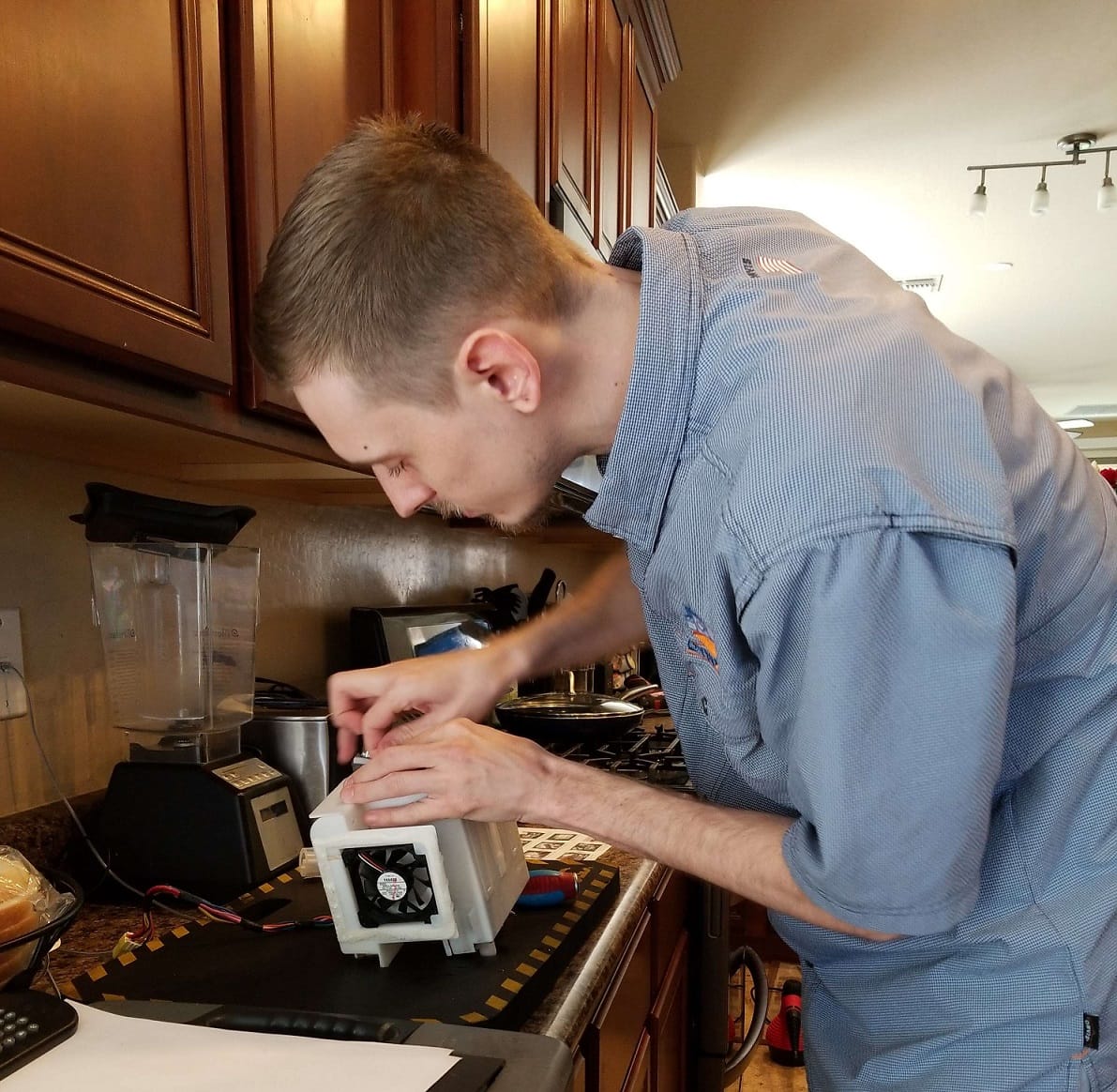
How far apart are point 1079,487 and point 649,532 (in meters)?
0.36

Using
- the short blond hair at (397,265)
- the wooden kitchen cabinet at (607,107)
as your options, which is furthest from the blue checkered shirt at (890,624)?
the wooden kitchen cabinet at (607,107)

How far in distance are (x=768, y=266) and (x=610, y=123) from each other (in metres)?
1.40

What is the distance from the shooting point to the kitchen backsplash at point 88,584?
1.18 m

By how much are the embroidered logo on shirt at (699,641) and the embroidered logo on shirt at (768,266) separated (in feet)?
0.95

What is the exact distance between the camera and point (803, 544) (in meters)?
0.64

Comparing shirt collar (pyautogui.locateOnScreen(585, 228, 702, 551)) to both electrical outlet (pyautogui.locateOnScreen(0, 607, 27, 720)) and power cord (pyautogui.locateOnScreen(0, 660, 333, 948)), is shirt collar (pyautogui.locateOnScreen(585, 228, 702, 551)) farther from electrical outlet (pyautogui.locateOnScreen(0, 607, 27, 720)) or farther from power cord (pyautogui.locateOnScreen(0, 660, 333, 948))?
electrical outlet (pyautogui.locateOnScreen(0, 607, 27, 720))

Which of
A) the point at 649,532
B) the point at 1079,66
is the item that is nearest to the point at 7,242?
the point at 649,532

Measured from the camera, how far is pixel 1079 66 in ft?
9.69

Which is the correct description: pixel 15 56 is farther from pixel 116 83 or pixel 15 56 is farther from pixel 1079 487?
pixel 1079 487

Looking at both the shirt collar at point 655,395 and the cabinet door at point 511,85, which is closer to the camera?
the shirt collar at point 655,395

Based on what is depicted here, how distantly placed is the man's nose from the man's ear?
142mm

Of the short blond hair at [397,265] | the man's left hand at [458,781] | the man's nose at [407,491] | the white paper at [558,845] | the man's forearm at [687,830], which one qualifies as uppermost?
the short blond hair at [397,265]

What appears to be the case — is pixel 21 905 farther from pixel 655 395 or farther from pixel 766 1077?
pixel 766 1077

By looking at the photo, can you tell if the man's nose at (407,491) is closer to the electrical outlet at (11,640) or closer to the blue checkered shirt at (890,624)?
the blue checkered shirt at (890,624)
